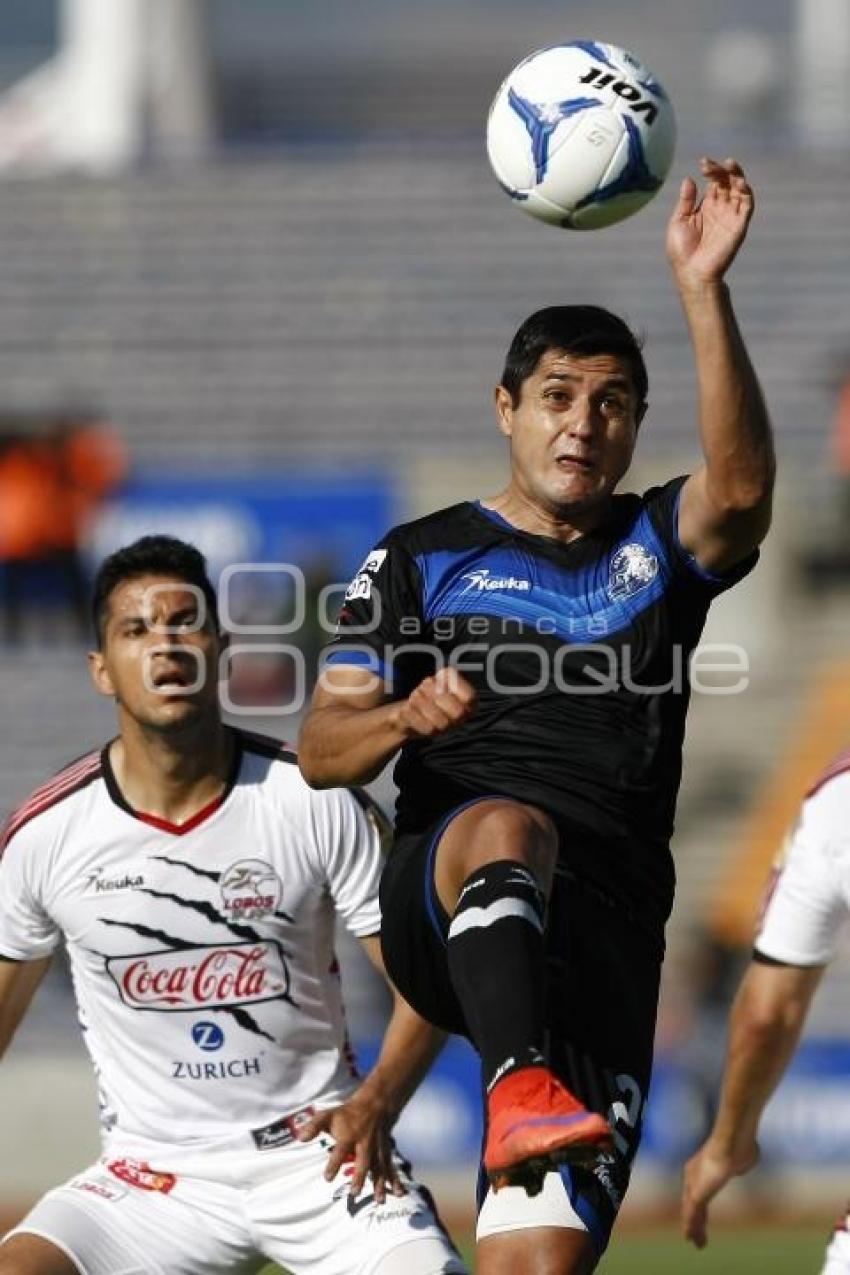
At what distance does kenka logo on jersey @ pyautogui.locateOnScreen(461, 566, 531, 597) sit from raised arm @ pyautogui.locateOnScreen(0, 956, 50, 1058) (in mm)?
1735

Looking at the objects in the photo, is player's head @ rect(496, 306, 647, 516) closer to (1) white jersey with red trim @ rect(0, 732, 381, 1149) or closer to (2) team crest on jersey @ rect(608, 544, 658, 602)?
(2) team crest on jersey @ rect(608, 544, 658, 602)

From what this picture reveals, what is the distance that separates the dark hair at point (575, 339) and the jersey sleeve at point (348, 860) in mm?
1313

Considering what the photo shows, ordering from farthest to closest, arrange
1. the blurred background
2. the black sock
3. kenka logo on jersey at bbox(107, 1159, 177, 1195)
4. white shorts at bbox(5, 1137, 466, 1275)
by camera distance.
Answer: the blurred background
kenka logo on jersey at bbox(107, 1159, 177, 1195)
white shorts at bbox(5, 1137, 466, 1275)
the black sock

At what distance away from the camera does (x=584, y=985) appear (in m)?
4.82

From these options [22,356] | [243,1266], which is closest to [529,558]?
[243,1266]

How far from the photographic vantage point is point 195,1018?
5.89m

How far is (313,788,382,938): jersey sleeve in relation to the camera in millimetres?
5965

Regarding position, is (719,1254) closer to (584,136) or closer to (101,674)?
(101,674)

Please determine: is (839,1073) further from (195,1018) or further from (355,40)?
(355,40)

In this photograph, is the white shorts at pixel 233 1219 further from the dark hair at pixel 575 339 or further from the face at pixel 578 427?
the dark hair at pixel 575 339

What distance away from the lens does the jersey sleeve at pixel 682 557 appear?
507 centimetres

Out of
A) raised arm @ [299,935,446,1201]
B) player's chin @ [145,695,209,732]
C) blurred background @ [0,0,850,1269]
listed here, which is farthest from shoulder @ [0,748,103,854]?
blurred background @ [0,0,850,1269]

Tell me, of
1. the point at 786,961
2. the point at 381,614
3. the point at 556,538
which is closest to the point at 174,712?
the point at 381,614

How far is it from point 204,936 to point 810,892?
1.54 meters
